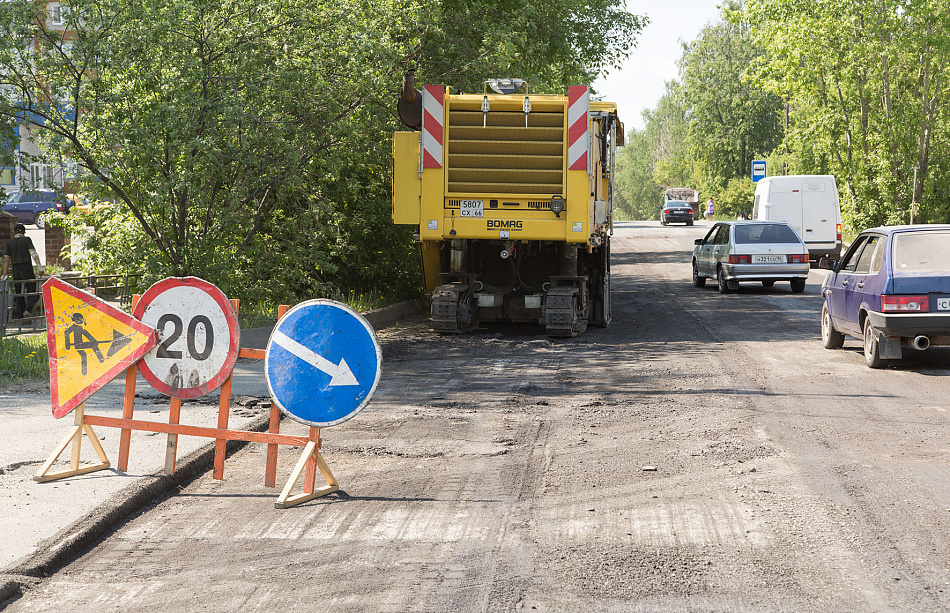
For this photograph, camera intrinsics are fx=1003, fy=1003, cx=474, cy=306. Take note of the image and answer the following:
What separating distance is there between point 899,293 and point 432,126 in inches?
261

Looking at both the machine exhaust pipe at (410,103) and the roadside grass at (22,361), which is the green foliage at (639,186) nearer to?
the machine exhaust pipe at (410,103)

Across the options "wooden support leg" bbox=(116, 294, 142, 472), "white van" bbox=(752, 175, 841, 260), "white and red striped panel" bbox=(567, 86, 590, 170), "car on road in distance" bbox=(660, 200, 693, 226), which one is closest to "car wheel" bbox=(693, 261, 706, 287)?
"white van" bbox=(752, 175, 841, 260)

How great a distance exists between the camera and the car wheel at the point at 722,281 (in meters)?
22.0

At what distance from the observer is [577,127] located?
13.9 metres

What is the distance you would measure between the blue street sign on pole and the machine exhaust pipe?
8675mm

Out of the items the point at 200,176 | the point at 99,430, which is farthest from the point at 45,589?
the point at 200,176

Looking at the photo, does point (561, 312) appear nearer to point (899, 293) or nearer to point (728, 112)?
point (899, 293)

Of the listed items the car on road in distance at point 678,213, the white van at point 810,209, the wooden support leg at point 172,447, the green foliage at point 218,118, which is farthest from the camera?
Result: the car on road in distance at point 678,213

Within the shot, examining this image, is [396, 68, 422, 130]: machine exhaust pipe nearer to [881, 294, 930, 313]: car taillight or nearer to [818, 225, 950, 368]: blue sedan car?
[818, 225, 950, 368]: blue sedan car

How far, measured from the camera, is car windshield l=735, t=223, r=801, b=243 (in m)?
21.8

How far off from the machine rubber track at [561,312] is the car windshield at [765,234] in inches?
353

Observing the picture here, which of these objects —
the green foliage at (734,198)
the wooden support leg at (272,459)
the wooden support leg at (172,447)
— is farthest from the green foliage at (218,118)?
the green foliage at (734,198)

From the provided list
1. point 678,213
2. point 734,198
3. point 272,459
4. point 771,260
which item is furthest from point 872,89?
point 734,198

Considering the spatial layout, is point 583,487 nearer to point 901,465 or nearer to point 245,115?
point 901,465
